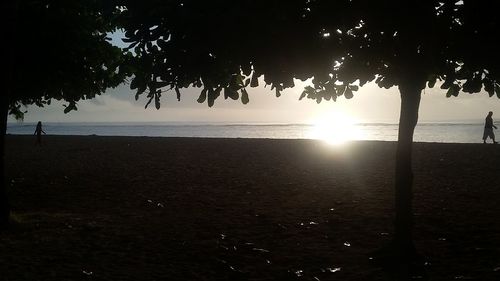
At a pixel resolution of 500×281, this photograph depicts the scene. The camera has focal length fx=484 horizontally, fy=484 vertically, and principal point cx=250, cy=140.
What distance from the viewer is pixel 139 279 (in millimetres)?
6871

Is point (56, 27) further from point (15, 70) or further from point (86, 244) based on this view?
point (86, 244)

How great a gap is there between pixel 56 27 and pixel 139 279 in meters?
7.84

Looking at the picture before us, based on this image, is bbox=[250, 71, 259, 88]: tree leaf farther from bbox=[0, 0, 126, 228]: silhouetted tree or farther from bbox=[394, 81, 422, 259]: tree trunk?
bbox=[0, 0, 126, 228]: silhouetted tree

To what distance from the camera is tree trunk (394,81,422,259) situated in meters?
8.00

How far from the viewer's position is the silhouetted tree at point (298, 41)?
6.47 meters

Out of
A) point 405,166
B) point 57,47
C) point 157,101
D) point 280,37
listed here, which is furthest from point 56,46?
point 405,166

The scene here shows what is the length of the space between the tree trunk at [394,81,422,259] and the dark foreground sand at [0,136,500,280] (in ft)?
1.79

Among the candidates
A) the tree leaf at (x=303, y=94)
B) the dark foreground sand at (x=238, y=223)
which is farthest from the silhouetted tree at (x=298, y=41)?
the tree leaf at (x=303, y=94)

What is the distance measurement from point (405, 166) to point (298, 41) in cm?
296

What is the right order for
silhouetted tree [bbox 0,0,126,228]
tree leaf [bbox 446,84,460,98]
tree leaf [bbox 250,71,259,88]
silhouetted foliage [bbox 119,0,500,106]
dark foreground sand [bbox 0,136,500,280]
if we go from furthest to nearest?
silhouetted tree [bbox 0,0,126,228] < tree leaf [bbox 446,84,460,98] < dark foreground sand [bbox 0,136,500,280] < tree leaf [bbox 250,71,259,88] < silhouetted foliage [bbox 119,0,500,106]

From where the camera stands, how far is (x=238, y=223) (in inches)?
433

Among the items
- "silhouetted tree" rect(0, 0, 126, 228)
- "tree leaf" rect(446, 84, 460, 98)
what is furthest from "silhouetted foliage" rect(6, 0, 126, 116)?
"tree leaf" rect(446, 84, 460, 98)

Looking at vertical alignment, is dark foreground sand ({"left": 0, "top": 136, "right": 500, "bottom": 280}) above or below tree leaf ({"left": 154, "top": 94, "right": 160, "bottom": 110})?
below

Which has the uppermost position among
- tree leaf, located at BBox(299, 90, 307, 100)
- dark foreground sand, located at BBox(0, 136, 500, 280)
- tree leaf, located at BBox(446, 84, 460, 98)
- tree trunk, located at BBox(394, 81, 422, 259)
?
tree leaf, located at BBox(446, 84, 460, 98)
